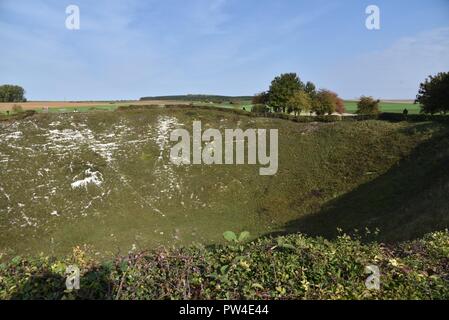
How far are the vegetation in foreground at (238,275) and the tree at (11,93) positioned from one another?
563 feet

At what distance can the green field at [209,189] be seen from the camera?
2808 cm

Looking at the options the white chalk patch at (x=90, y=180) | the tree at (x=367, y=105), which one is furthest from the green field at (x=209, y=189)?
the tree at (x=367, y=105)

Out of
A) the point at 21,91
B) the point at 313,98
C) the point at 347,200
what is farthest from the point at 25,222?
the point at 21,91

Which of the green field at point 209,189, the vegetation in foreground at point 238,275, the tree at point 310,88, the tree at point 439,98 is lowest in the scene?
the green field at point 209,189

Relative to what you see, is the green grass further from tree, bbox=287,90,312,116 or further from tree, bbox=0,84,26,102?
tree, bbox=0,84,26,102

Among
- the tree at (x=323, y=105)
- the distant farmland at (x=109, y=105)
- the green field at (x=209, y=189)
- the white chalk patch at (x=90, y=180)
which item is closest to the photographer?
the green field at (x=209, y=189)

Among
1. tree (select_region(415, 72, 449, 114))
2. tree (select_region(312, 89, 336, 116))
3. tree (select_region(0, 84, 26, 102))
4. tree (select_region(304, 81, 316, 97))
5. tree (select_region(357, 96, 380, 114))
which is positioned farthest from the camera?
tree (select_region(0, 84, 26, 102))

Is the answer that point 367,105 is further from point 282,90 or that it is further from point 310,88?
point 310,88

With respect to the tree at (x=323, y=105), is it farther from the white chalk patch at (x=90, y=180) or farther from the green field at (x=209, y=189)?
the white chalk patch at (x=90, y=180)

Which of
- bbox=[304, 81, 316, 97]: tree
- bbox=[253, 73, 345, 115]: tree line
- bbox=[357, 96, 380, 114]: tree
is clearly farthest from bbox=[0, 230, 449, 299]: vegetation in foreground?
bbox=[304, 81, 316, 97]: tree

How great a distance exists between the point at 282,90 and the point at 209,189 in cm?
6541

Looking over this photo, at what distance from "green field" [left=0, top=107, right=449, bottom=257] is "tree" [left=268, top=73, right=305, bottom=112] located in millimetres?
45705

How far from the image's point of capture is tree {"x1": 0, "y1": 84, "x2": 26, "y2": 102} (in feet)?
518

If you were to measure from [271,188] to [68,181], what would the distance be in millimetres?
20064
